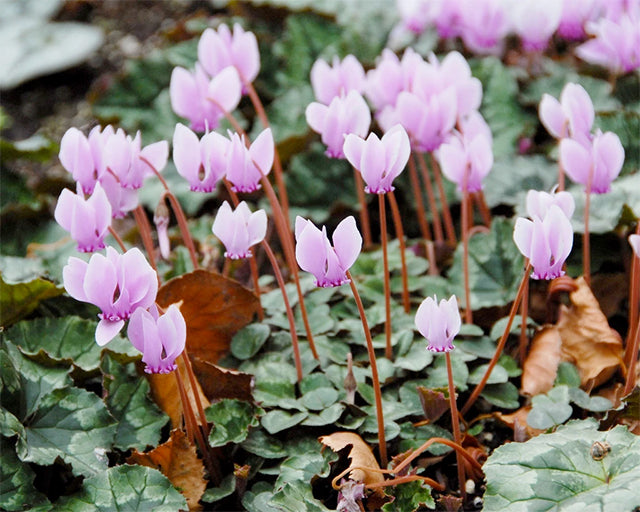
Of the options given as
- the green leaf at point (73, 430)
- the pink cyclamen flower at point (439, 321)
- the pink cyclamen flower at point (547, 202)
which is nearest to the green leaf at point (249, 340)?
the green leaf at point (73, 430)

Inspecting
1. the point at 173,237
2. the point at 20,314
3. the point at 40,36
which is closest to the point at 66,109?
the point at 40,36

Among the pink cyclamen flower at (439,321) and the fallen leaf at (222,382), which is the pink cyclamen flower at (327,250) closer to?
the pink cyclamen flower at (439,321)

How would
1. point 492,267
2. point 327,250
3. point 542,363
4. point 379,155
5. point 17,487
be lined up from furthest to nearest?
point 492,267, point 542,363, point 17,487, point 379,155, point 327,250

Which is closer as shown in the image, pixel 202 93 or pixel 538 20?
pixel 202 93

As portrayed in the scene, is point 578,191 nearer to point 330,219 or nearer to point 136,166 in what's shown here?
point 330,219

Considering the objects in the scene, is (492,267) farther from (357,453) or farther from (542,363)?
(357,453)

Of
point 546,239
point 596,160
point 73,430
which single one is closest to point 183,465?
point 73,430
